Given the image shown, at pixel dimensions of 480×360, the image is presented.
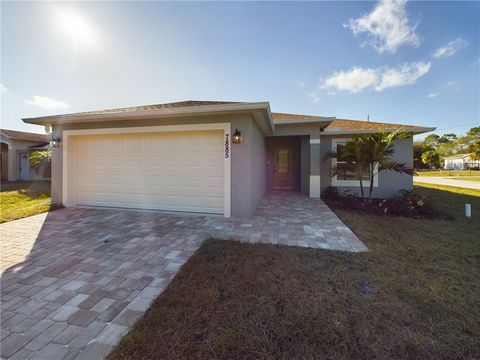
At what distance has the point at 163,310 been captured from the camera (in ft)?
6.15

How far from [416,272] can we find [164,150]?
18.8 ft

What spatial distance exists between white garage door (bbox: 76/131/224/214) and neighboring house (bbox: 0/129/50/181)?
1154 cm

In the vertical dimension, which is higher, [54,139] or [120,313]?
[54,139]

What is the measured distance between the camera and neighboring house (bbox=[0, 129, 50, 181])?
13.1m

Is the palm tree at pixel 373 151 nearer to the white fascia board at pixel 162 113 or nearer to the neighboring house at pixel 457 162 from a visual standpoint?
the white fascia board at pixel 162 113

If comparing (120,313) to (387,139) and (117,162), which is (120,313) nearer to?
(117,162)

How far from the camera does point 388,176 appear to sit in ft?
26.7

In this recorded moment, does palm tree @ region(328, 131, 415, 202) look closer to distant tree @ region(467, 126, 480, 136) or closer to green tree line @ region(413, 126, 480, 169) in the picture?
green tree line @ region(413, 126, 480, 169)

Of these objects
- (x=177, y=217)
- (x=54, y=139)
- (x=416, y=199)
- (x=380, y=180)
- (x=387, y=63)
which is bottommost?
(x=177, y=217)

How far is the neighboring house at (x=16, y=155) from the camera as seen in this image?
13.1 metres

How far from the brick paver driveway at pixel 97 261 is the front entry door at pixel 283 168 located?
4.84 metres

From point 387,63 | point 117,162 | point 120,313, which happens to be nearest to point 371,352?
point 120,313

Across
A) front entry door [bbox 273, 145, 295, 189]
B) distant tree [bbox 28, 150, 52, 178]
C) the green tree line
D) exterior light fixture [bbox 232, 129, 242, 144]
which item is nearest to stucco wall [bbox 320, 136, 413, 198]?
front entry door [bbox 273, 145, 295, 189]

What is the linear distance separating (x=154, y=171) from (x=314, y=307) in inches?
201
